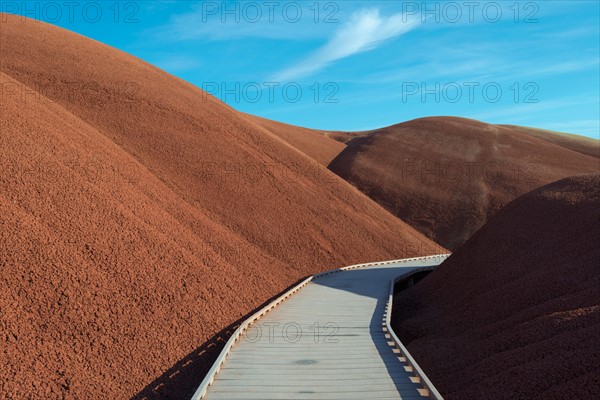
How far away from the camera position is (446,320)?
1711cm

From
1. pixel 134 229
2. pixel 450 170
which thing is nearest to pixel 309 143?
pixel 450 170

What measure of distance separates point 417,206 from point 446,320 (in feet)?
131

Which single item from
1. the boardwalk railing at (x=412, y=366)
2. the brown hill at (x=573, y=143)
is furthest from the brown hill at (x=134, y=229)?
the brown hill at (x=573, y=143)

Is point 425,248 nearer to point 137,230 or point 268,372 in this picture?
point 137,230

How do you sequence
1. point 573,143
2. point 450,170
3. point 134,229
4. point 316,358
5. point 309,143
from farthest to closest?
point 573,143 → point 309,143 → point 450,170 → point 134,229 → point 316,358

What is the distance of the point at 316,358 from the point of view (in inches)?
448

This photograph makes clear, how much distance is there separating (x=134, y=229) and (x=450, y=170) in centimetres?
5347

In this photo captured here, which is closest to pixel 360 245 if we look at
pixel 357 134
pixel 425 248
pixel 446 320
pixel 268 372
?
pixel 425 248

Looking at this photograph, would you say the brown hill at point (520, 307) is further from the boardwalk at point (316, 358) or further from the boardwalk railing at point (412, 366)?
the boardwalk at point (316, 358)

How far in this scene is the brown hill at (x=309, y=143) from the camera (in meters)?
69.0

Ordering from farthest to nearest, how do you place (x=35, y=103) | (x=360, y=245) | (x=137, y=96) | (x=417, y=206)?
(x=417, y=206), (x=137, y=96), (x=360, y=245), (x=35, y=103)

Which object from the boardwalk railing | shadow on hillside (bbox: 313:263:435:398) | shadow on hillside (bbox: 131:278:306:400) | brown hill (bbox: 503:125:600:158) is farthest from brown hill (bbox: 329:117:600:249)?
shadow on hillside (bbox: 131:278:306:400)

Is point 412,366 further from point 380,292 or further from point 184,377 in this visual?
point 380,292

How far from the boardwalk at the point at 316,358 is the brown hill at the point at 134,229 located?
1440 mm
